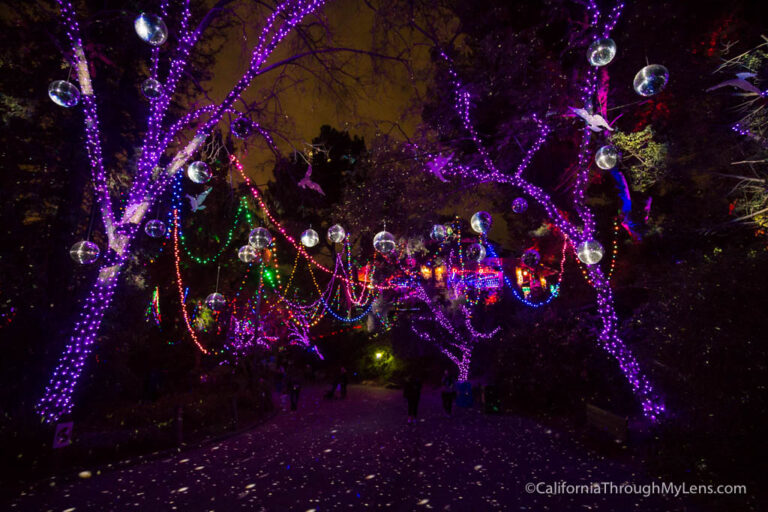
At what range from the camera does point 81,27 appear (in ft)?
27.7

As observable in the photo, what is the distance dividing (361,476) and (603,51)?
25.7 feet

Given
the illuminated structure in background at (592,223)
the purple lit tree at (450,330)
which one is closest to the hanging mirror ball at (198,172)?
the illuminated structure in background at (592,223)

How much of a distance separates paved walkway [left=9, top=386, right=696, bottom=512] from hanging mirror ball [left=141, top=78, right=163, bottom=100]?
6732 mm

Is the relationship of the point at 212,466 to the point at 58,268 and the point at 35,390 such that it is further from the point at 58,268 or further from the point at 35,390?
the point at 58,268

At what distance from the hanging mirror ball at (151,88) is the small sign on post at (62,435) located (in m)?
5.90

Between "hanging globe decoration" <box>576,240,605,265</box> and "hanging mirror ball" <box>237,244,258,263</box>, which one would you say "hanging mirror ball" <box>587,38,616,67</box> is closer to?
"hanging globe decoration" <box>576,240,605,265</box>

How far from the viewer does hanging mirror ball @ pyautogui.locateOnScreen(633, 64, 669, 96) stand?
18.5 ft

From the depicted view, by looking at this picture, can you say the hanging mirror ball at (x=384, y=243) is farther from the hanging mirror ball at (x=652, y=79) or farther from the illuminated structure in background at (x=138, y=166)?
the hanging mirror ball at (x=652, y=79)

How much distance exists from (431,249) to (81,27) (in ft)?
52.5

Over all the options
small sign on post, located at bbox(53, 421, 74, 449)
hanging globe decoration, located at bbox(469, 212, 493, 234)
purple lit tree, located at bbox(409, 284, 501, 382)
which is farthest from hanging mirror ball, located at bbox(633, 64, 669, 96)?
purple lit tree, located at bbox(409, 284, 501, 382)

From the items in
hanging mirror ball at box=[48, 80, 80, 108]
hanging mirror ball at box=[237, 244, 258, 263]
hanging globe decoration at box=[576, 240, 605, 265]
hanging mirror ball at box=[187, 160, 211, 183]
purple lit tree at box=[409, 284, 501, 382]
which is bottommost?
purple lit tree at box=[409, 284, 501, 382]

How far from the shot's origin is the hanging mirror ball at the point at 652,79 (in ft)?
18.5

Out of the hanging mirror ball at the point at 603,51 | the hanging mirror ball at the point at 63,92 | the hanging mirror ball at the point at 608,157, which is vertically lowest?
the hanging mirror ball at the point at 608,157

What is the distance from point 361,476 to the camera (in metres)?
6.95
